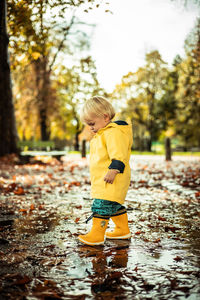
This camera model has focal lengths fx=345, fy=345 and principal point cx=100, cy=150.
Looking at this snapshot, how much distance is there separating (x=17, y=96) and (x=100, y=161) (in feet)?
93.6

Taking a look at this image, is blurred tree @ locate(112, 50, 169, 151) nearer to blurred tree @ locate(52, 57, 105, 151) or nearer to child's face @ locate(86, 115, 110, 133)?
blurred tree @ locate(52, 57, 105, 151)

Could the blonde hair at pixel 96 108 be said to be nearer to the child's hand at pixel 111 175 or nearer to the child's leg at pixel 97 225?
the child's hand at pixel 111 175

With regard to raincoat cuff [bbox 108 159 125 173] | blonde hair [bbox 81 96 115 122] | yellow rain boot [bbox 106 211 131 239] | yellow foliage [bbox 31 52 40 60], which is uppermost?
yellow foliage [bbox 31 52 40 60]

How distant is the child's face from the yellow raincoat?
0.07m

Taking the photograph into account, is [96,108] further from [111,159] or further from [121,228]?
[121,228]

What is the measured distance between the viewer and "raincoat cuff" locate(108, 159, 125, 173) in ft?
10.8

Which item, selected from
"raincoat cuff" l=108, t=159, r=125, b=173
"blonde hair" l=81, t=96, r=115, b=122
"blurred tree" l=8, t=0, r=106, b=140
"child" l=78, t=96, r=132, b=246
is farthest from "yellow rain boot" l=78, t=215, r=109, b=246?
"blurred tree" l=8, t=0, r=106, b=140

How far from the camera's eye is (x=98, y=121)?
3.56 meters

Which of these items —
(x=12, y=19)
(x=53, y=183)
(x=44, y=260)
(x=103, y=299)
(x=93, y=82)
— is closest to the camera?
(x=103, y=299)

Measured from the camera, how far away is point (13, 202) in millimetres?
5883

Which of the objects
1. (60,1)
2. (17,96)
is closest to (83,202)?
(60,1)

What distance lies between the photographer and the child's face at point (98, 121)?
355 centimetres

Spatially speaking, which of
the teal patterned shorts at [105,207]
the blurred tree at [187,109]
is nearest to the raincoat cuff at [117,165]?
the teal patterned shorts at [105,207]

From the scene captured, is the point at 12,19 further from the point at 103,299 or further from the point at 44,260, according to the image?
the point at 103,299
